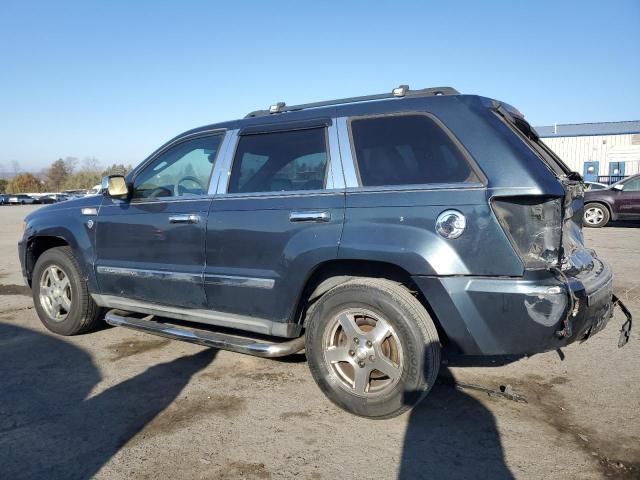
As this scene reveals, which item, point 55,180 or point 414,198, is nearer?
point 414,198

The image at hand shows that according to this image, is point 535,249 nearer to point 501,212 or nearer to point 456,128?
point 501,212

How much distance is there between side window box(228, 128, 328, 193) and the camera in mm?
3553

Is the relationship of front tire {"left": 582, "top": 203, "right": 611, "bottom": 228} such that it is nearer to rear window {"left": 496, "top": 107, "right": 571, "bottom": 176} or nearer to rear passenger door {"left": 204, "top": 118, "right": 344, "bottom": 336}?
rear window {"left": 496, "top": 107, "right": 571, "bottom": 176}

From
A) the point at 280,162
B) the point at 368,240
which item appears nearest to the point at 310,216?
the point at 368,240

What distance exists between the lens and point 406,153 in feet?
10.6

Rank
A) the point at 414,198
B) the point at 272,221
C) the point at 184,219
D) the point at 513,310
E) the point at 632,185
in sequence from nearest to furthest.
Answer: the point at 513,310, the point at 414,198, the point at 272,221, the point at 184,219, the point at 632,185

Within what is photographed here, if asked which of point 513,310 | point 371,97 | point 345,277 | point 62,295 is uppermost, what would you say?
point 371,97

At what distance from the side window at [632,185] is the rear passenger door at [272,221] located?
1357 cm

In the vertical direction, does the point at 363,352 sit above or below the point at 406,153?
below

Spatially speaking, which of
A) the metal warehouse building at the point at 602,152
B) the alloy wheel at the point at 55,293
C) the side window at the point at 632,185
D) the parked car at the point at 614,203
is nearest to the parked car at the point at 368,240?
the alloy wheel at the point at 55,293

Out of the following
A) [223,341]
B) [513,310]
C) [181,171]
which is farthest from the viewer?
[181,171]

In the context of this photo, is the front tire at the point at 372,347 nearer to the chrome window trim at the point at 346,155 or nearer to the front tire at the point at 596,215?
the chrome window trim at the point at 346,155

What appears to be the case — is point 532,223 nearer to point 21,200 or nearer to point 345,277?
point 345,277

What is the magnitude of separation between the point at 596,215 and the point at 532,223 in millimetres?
13459
